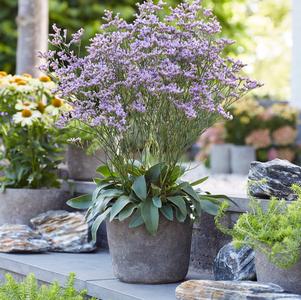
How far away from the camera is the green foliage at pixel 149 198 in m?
3.22

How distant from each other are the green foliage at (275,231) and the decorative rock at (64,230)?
1.20 metres

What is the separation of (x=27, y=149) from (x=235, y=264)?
158cm

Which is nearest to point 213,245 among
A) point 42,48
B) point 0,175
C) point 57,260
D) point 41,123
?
point 57,260

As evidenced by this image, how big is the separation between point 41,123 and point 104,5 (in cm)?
545

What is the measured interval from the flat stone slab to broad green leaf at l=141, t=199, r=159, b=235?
0.77 ft

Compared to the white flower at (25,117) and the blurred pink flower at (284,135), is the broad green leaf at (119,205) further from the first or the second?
the blurred pink flower at (284,135)

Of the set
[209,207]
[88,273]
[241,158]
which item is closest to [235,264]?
[209,207]

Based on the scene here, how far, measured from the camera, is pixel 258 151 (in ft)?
32.3

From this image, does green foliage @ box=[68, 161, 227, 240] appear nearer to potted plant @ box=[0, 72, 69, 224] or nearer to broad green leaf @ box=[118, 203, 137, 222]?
broad green leaf @ box=[118, 203, 137, 222]

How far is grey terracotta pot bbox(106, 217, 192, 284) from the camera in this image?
3287mm

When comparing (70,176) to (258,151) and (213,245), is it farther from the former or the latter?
(258,151)

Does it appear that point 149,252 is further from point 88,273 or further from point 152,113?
point 152,113

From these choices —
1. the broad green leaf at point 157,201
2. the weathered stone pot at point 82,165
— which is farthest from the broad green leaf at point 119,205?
the weathered stone pot at point 82,165

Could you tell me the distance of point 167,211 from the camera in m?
3.27
